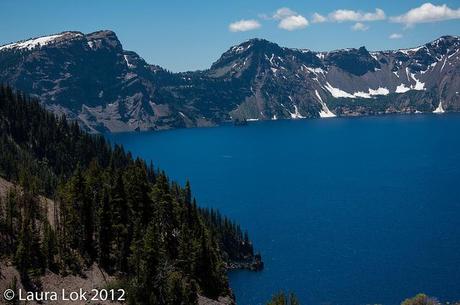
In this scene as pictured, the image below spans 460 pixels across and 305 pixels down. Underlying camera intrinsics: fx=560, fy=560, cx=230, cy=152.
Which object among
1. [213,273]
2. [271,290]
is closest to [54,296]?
[213,273]

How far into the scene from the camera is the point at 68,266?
90625 millimetres

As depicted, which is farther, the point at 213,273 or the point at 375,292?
the point at 375,292

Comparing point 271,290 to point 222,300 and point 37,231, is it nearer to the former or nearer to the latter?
point 222,300

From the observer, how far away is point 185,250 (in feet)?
333

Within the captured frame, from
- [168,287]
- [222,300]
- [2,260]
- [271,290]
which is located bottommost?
[271,290]

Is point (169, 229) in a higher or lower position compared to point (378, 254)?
higher

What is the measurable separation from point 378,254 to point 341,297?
126ft

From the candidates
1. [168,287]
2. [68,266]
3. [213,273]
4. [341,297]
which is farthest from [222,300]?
[341,297]

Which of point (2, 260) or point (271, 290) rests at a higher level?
point (2, 260)

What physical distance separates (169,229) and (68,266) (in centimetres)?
2361

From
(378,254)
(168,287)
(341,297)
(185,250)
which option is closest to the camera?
(168,287)

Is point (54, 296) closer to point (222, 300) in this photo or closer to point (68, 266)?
point (68, 266)

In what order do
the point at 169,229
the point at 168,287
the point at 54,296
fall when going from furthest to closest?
the point at 169,229, the point at 168,287, the point at 54,296

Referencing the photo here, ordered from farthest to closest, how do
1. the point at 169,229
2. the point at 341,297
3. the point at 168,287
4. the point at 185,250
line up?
1. the point at 341,297
2. the point at 169,229
3. the point at 185,250
4. the point at 168,287
